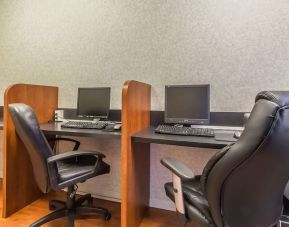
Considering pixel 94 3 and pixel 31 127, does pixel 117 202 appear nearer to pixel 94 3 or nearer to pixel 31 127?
pixel 31 127

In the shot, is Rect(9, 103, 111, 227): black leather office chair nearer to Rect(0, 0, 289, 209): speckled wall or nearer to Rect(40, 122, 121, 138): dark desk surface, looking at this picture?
Rect(40, 122, 121, 138): dark desk surface

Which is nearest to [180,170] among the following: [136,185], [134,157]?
[134,157]

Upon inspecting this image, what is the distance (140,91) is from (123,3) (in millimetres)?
972

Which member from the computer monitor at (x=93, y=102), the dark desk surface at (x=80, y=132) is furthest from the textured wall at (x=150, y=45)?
the dark desk surface at (x=80, y=132)

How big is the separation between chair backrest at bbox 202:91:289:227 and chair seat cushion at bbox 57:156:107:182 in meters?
0.90

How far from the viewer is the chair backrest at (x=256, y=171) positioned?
775 mm

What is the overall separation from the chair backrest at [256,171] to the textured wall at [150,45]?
968 millimetres

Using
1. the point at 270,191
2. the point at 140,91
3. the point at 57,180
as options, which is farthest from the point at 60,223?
the point at 270,191

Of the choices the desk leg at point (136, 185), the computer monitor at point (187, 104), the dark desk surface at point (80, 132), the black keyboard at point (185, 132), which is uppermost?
the computer monitor at point (187, 104)

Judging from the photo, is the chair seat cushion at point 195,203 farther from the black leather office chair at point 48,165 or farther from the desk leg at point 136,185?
the black leather office chair at point 48,165

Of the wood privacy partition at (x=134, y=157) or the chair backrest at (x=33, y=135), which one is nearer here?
the chair backrest at (x=33, y=135)

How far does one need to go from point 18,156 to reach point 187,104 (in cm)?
152

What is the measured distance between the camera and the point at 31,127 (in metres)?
1.36

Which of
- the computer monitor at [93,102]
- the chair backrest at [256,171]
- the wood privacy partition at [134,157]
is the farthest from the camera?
the computer monitor at [93,102]
